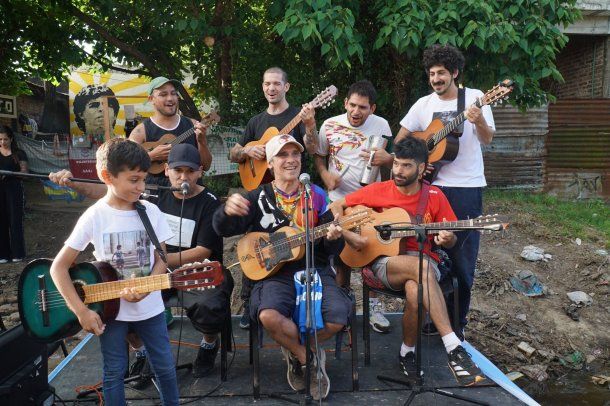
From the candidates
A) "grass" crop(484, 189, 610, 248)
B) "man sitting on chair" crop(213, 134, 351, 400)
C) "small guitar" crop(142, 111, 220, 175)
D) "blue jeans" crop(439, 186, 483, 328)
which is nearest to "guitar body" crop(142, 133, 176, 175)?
"small guitar" crop(142, 111, 220, 175)

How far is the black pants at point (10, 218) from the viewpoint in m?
7.71

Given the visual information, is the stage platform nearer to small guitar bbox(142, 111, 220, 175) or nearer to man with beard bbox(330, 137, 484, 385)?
man with beard bbox(330, 137, 484, 385)

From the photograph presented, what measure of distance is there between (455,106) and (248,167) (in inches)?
73.7

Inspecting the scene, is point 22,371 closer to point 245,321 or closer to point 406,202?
point 245,321

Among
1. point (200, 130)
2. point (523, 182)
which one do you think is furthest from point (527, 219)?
point (200, 130)

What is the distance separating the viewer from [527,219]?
821 centimetres

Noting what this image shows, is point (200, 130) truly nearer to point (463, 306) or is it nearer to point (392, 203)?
point (392, 203)

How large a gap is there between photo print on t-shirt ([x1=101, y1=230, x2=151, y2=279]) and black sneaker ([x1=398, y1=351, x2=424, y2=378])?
202 centimetres

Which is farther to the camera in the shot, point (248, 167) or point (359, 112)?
point (248, 167)

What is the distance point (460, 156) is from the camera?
13.5 feet

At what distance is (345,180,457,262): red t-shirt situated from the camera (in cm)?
380

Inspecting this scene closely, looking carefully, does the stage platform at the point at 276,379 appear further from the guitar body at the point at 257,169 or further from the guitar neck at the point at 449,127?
the guitar neck at the point at 449,127

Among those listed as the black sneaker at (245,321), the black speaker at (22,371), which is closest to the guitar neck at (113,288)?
the black speaker at (22,371)

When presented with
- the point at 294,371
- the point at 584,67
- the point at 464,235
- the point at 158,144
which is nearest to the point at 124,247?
the point at 294,371
